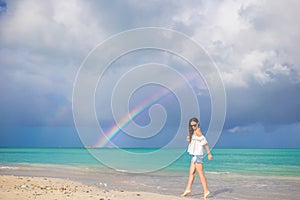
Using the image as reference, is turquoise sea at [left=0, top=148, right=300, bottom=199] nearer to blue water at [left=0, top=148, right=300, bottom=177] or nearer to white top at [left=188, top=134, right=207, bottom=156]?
blue water at [left=0, top=148, right=300, bottom=177]

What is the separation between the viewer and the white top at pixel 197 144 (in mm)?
10180

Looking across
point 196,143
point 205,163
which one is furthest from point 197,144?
point 205,163

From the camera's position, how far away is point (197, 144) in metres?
10.2

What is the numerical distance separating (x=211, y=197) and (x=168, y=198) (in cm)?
226

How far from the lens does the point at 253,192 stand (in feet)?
44.7

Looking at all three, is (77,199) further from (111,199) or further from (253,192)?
(253,192)

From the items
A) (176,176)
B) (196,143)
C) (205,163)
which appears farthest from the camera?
(205,163)

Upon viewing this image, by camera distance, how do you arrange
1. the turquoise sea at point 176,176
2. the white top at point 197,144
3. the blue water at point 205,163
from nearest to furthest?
the white top at point 197,144
the turquoise sea at point 176,176
the blue water at point 205,163

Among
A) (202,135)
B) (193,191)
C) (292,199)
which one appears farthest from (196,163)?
(292,199)

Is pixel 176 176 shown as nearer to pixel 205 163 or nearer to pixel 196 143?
pixel 196 143

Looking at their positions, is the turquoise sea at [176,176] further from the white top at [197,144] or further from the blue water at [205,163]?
the white top at [197,144]

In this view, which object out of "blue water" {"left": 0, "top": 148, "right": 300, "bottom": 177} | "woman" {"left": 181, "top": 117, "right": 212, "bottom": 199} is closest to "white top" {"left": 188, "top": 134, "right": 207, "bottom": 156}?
"woman" {"left": 181, "top": 117, "right": 212, "bottom": 199}

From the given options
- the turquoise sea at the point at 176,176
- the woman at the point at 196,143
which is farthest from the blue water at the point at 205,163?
the woman at the point at 196,143

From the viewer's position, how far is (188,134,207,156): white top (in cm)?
1018
